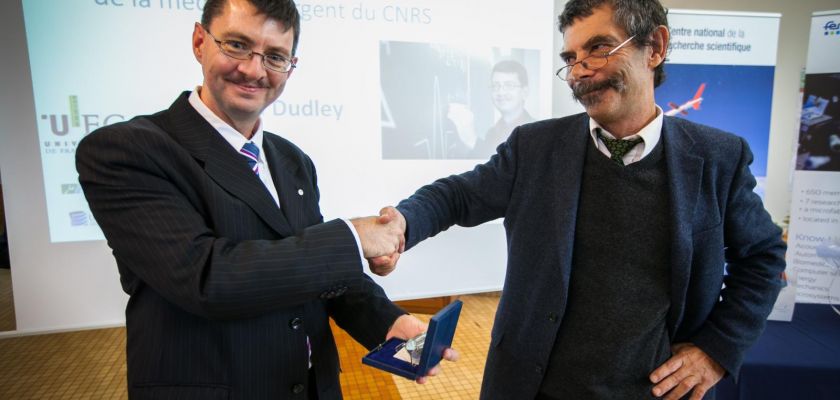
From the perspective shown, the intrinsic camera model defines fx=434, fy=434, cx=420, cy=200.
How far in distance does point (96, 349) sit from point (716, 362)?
3844 millimetres

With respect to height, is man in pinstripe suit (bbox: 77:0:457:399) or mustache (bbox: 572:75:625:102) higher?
mustache (bbox: 572:75:625:102)

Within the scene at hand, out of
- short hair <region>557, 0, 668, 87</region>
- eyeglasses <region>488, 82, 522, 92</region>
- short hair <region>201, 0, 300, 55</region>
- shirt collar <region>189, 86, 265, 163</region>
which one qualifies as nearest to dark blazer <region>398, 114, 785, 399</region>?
short hair <region>557, 0, 668, 87</region>

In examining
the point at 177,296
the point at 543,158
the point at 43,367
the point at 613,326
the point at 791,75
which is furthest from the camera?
the point at 791,75

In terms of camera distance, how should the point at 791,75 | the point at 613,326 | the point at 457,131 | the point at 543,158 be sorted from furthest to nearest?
1. the point at 791,75
2. the point at 457,131
3. the point at 543,158
4. the point at 613,326

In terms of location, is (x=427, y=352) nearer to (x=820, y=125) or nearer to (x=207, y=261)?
(x=207, y=261)

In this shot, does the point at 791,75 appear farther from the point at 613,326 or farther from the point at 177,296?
the point at 177,296

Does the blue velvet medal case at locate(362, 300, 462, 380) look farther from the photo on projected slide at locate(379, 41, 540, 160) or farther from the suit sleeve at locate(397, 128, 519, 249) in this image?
the photo on projected slide at locate(379, 41, 540, 160)

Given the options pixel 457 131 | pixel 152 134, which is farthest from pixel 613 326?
pixel 457 131

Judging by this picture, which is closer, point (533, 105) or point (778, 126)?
point (533, 105)

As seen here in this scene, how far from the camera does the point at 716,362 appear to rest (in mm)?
1272

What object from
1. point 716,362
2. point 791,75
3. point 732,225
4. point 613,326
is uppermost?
point 791,75

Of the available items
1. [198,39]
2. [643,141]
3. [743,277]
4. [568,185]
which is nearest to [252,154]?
[198,39]

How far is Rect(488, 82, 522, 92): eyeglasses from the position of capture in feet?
8.92

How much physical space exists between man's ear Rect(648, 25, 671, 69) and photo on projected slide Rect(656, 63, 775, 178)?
5.95 feet
